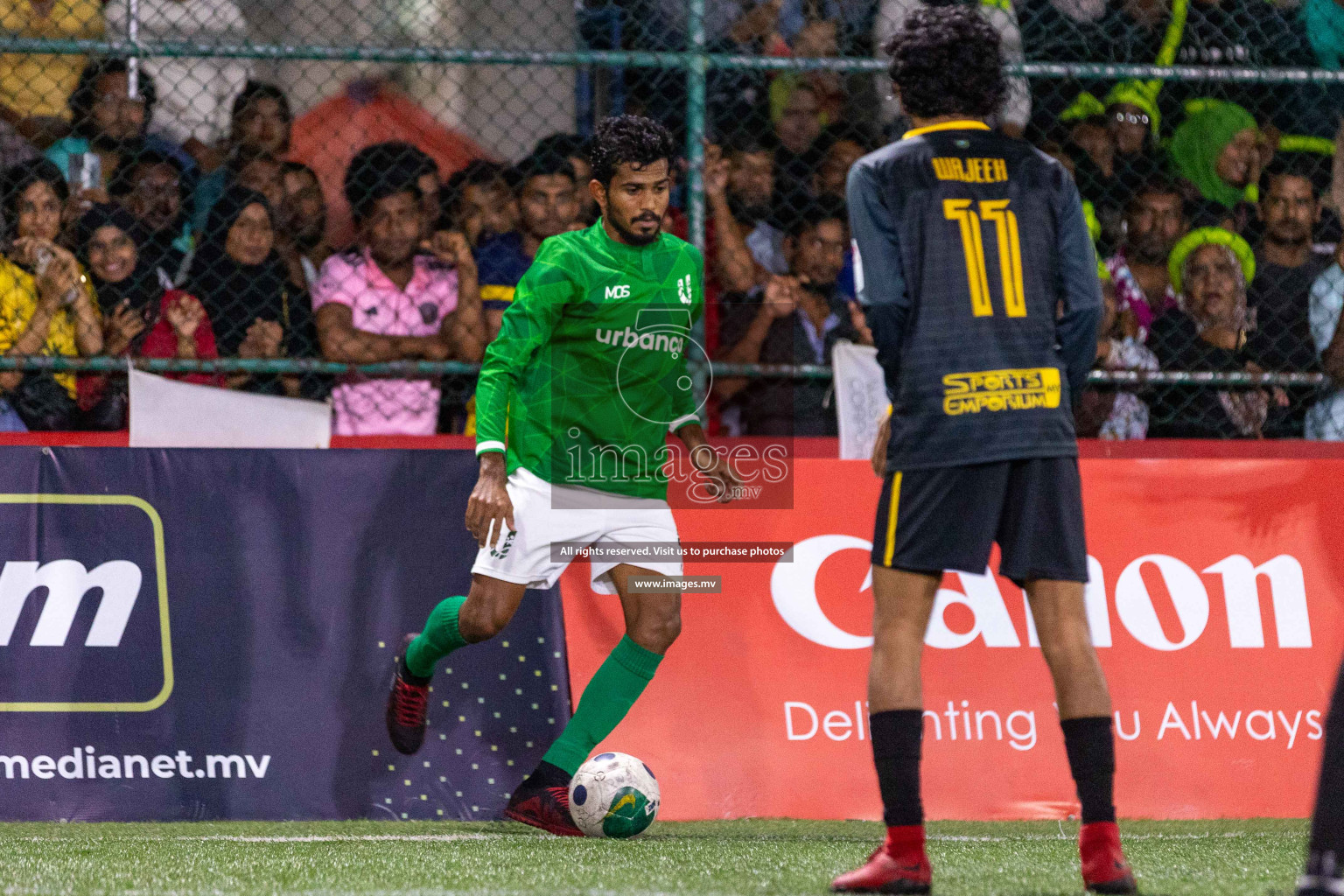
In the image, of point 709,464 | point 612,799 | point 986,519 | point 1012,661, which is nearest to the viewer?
point 986,519

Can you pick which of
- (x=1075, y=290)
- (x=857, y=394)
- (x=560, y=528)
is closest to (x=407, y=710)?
(x=560, y=528)

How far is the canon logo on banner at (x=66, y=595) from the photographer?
16.5 ft

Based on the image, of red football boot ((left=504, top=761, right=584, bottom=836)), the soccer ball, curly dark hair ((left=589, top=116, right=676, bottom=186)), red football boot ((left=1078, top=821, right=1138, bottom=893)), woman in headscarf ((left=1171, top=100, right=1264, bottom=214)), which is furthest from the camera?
woman in headscarf ((left=1171, top=100, right=1264, bottom=214))

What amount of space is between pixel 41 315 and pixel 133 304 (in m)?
0.34

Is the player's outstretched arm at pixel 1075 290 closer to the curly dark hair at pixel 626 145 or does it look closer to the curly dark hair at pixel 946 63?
the curly dark hair at pixel 946 63

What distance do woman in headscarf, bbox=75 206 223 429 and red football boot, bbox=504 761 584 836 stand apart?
7.35 ft

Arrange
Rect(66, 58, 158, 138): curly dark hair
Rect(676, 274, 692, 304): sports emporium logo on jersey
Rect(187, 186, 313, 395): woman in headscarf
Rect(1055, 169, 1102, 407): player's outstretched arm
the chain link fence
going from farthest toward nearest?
Rect(66, 58, 158, 138): curly dark hair < Rect(187, 186, 313, 395): woman in headscarf < the chain link fence < Rect(676, 274, 692, 304): sports emporium logo on jersey < Rect(1055, 169, 1102, 407): player's outstretched arm

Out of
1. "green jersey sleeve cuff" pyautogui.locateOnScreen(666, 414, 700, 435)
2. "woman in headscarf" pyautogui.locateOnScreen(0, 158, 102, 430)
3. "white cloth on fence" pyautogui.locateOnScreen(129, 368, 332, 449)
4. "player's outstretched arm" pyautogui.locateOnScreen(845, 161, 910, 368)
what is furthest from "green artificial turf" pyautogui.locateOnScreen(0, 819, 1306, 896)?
"woman in headscarf" pyautogui.locateOnScreen(0, 158, 102, 430)

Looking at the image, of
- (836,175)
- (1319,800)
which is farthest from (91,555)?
(1319,800)

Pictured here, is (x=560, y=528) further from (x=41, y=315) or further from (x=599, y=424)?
(x=41, y=315)

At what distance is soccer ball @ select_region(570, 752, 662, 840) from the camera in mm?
4367

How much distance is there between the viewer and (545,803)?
4.50m

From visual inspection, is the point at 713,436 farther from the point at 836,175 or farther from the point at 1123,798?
the point at 1123,798

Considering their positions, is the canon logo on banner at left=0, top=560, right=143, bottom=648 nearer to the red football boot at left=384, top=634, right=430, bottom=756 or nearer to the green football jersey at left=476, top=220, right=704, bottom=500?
the red football boot at left=384, top=634, right=430, bottom=756
